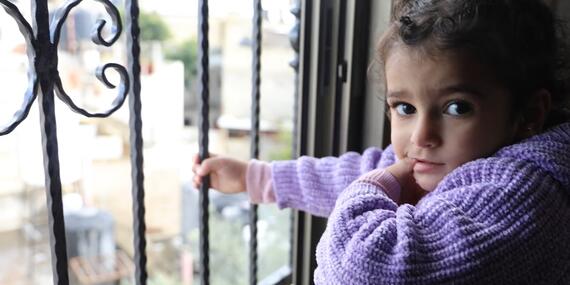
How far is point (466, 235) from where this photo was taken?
23.3 inches

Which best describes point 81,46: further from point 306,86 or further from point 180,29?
point 306,86

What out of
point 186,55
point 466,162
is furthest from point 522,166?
point 186,55

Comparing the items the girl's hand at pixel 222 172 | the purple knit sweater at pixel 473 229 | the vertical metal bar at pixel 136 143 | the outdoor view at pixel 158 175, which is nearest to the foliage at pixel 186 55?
the outdoor view at pixel 158 175

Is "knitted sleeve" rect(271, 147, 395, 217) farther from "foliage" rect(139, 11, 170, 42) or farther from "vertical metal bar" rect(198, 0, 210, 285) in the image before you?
"foliage" rect(139, 11, 170, 42)

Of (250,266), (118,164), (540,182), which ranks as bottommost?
(118,164)

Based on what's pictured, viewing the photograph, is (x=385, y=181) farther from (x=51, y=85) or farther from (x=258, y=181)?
(x=51, y=85)

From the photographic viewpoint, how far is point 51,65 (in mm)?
616

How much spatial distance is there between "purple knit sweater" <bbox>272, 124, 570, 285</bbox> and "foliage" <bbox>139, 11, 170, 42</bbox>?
2606 mm

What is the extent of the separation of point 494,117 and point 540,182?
0.11 m

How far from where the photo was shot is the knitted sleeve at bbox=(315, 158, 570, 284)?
0.59 metres

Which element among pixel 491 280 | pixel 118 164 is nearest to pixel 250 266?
pixel 491 280

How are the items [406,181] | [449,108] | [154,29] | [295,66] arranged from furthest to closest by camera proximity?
[154,29]
[295,66]
[406,181]
[449,108]

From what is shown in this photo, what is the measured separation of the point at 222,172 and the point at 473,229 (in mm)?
480

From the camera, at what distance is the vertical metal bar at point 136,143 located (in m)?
0.74
